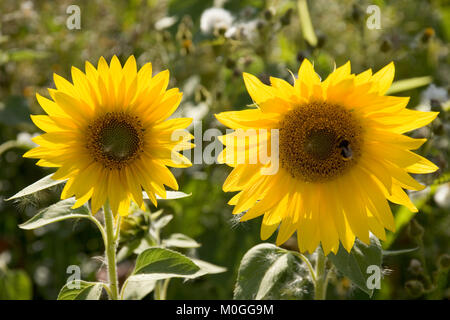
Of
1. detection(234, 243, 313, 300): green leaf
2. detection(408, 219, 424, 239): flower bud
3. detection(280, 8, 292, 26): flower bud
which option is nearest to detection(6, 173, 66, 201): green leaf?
detection(234, 243, 313, 300): green leaf

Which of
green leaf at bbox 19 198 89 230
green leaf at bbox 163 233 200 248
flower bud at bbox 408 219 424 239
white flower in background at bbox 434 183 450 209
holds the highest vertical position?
green leaf at bbox 19 198 89 230

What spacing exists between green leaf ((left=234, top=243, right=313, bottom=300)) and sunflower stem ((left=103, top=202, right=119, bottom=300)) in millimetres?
282


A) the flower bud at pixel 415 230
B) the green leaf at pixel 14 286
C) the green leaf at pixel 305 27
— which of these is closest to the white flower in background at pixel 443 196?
the flower bud at pixel 415 230

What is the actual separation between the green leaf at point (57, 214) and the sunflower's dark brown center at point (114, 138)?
0.13 metres

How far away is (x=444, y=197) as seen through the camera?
1.85 metres

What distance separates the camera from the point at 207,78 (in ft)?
7.92

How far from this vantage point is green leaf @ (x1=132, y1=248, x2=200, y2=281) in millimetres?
1146

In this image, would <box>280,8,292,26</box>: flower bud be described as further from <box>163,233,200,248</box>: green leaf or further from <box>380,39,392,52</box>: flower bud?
<box>163,233,200,248</box>: green leaf

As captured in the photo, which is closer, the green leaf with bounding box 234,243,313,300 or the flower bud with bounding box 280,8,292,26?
the green leaf with bounding box 234,243,313,300

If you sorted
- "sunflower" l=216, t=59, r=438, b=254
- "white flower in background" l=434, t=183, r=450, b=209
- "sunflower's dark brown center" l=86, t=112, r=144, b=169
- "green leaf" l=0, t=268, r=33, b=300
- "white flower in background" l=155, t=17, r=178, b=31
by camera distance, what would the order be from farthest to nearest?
"white flower in background" l=155, t=17, r=178, b=31
"white flower in background" l=434, t=183, r=450, b=209
"green leaf" l=0, t=268, r=33, b=300
"sunflower's dark brown center" l=86, t=112, r=144, b=169
"sunflower" l=216, t=59, r=438, b=254

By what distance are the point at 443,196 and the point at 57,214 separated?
1280mm

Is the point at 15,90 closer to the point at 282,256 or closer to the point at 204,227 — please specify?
the point at 204,227

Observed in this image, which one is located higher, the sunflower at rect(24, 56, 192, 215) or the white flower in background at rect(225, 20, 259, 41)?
the white flower in background at rect(225, 20, 259, 41)
